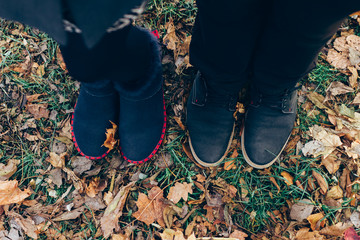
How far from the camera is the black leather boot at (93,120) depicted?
1.62m

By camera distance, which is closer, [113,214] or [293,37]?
[293,37]

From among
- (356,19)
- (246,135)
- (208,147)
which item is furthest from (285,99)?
(356,19)

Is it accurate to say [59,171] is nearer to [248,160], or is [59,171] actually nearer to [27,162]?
[27,162]

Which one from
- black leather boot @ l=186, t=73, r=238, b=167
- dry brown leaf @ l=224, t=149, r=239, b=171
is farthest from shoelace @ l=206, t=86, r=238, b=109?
dry brown leaf @ l=224, t=149, r=239, b=171

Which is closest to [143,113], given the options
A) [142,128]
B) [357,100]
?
[142,128]

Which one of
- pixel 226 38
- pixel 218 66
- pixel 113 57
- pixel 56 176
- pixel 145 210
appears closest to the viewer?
pixel 113 57

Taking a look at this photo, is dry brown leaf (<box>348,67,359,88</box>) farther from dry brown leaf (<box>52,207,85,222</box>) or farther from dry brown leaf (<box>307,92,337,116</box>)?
dry brown leaf (<box>52,207,85,222</box>)

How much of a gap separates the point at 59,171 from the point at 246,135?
130cm

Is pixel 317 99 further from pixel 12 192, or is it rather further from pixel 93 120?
pixel 12 192

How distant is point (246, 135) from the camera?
1.79m

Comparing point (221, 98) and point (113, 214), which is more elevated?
point (221, 98)

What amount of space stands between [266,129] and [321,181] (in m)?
0.51

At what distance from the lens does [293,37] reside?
1.08m

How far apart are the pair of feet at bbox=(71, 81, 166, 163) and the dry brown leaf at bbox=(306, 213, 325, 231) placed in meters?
1.07
